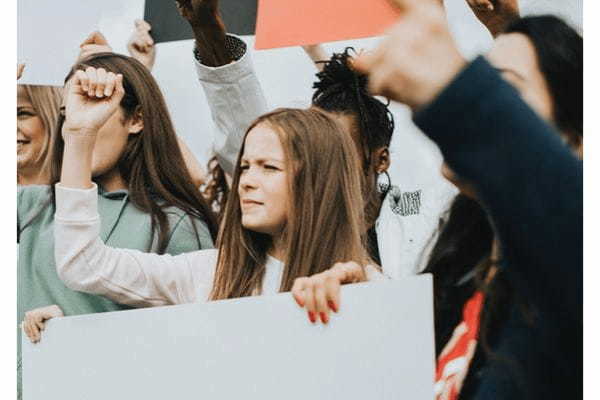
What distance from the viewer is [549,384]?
0.85 meters

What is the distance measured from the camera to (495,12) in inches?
84.9

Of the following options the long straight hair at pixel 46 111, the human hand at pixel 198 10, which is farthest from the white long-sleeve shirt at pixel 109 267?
the human hand at pixel 198 10

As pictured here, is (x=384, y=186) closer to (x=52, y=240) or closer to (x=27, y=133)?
(x=52, y=240)

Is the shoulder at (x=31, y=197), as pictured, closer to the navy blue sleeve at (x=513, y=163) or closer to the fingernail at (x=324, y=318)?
the fingernail at (x=324, y=318)

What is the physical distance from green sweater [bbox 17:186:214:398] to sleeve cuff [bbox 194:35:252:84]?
0.33 meters

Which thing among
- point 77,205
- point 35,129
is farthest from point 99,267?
point 35,129

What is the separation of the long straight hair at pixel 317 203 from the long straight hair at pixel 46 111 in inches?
24.8

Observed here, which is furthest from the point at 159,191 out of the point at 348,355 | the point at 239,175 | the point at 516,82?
the point at 516,82

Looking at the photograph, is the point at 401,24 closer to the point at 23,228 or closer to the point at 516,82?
the point at 516,82

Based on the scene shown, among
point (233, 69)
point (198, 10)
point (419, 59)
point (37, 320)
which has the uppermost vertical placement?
point (419, 59)

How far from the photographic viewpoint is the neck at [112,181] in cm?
Answer: 251

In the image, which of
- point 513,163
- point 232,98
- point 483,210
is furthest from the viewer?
point 232,98

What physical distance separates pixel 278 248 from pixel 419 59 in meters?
1.55

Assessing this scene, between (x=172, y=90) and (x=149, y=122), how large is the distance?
10cm
